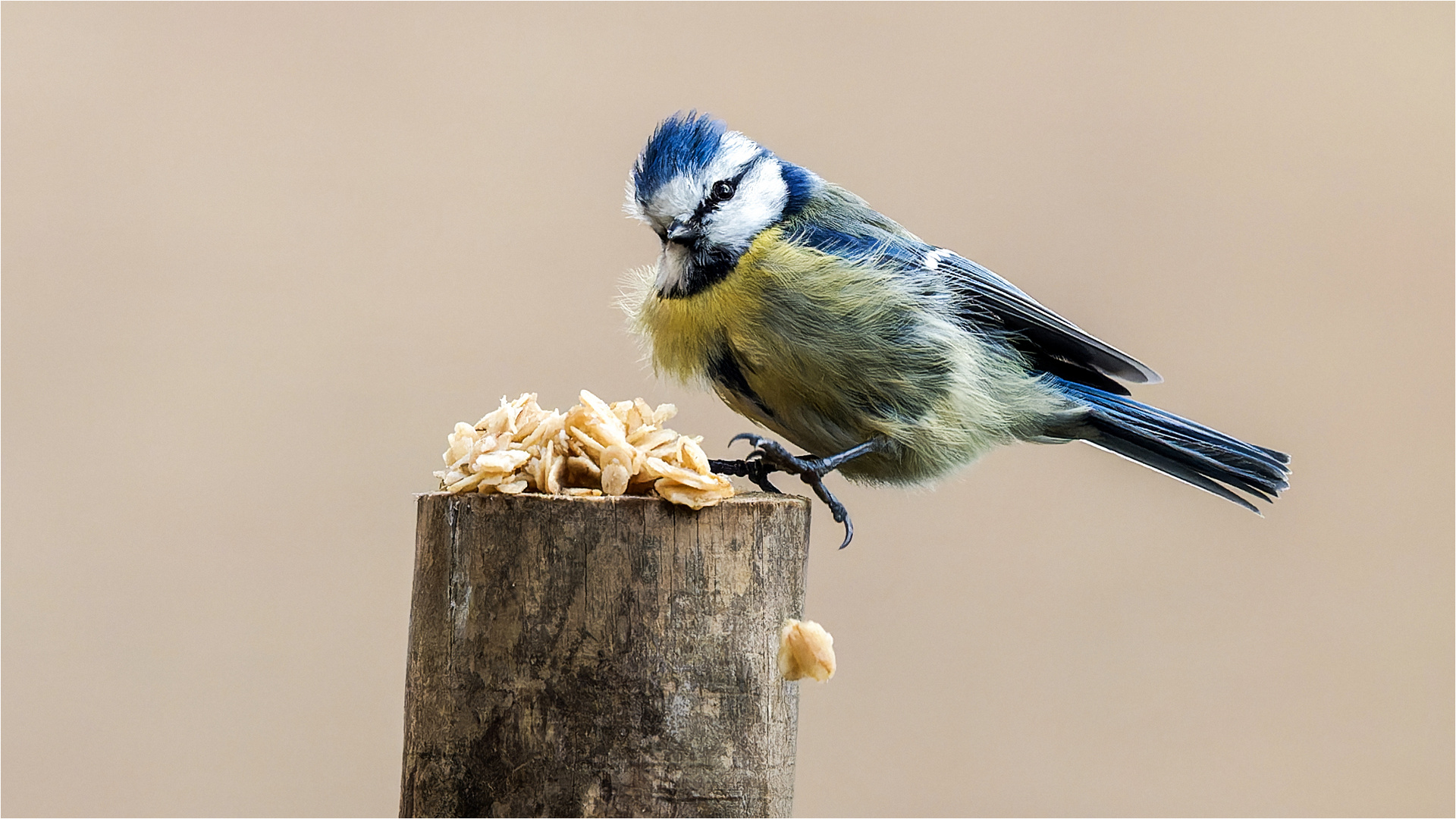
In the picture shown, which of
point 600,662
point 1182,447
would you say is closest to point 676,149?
point 600,662

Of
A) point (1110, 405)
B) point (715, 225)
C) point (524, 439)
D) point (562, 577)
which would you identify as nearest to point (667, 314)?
point (715, 225)

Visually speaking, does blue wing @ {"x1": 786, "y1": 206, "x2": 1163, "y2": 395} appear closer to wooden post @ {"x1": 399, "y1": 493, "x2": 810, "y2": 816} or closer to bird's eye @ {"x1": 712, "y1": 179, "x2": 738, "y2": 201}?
bird's eye @ {"x1": 712, "y1": 179, "x2": 738, "y2": 201}

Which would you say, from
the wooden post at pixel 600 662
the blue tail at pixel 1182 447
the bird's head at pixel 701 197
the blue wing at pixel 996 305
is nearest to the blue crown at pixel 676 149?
the bird's head at pixel 701 197

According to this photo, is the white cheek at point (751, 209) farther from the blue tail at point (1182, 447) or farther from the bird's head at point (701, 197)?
the blue tail at point (1182, 447)

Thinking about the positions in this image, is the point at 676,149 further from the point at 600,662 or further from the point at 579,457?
the point at 600,662

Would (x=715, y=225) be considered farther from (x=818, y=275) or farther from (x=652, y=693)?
(x=652, y=693)

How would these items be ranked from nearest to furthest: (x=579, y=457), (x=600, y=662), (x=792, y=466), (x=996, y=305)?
1. (x=600, y=662)
2. (x=579, y=457)
3. (x=792, y=466)
4. (x=996, y=305)
